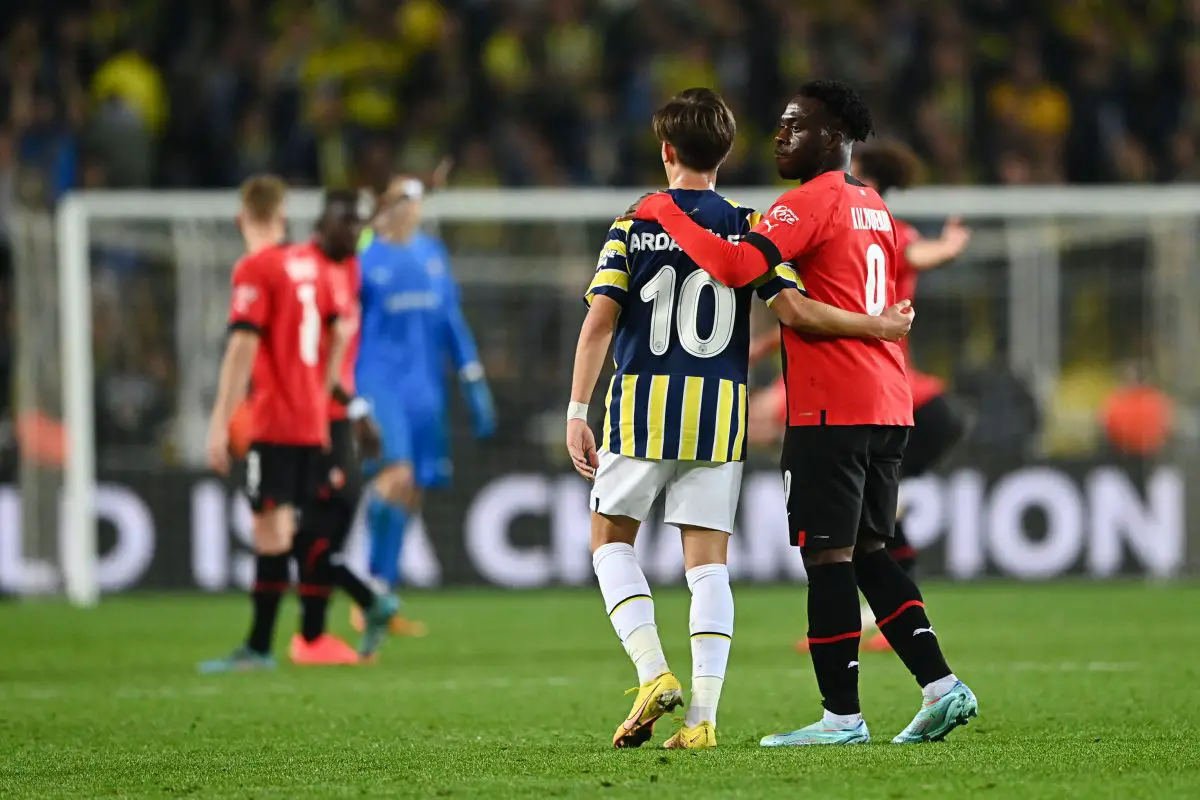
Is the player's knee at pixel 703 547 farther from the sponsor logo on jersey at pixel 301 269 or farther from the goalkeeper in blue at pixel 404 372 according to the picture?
the goalkeeper in blue at pixel 404 372

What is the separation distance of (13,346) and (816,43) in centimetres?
712

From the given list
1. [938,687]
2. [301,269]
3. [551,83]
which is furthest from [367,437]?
[551,83]

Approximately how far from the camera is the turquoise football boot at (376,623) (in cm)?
835

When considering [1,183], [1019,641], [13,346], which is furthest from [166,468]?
[1019,641]

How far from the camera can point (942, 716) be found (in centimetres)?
504

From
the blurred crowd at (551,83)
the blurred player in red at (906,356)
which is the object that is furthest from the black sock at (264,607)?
the blurred crowd at (551,83)

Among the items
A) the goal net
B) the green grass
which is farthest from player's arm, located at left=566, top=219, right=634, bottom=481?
the goal net

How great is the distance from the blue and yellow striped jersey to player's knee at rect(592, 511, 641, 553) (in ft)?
0.64

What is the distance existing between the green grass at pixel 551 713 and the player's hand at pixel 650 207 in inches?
55.1

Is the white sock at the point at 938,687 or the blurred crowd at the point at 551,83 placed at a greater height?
the blurred crowd at the point at 551,83

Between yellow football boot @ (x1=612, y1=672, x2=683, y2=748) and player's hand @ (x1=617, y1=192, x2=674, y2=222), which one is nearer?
yellow football boot @ (x1=612, y1=672, x2=683, y2=748)

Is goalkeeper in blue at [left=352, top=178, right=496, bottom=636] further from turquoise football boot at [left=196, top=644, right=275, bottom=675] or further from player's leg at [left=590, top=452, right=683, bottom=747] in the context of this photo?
player's leg at [left=590, top=452, right=683, bottom=747]

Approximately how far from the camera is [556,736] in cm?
551

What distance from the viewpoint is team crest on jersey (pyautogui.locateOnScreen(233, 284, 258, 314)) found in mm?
7910
